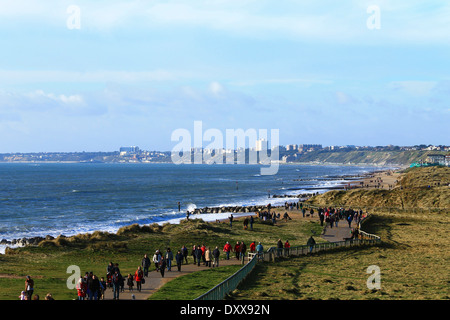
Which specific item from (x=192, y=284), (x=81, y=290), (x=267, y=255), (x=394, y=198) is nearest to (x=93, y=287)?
(x=81, y=290)

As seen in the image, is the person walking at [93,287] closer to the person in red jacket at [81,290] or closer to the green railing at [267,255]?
the person in red jacket at [81,290]

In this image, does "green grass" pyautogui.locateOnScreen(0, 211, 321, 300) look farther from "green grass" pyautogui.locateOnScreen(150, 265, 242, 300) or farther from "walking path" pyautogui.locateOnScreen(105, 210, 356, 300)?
"green grass" pyautogui.locateOnScreen(150, 265, 242, 300)

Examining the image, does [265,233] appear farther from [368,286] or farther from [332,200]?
[332,200]

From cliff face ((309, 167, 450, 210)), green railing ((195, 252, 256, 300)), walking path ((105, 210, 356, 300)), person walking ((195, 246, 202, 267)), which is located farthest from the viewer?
cliff face ((309, 167, 450, 210))

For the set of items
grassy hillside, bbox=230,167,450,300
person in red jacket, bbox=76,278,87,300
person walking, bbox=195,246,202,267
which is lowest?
grassy hillside, bbox=230,167,450,300

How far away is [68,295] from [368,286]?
12809 millimetres

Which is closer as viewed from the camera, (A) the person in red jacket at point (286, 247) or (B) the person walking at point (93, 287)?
(B) the person walking at point (93, 287)

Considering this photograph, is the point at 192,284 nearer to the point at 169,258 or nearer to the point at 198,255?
the point at 169,258

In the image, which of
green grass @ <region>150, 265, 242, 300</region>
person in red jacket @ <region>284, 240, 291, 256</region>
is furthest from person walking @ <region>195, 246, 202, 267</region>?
person in red jacket @ <region>284, 240, 291, 256</region>

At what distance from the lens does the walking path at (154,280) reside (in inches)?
699

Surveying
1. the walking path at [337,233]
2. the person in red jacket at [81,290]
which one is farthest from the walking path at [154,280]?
the walking path at [337,233]

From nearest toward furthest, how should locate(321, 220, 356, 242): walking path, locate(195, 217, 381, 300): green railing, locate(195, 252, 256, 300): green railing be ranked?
1. locate(195, 252, 256, 300): green railing
2. locate(195, 217, 381, 300): green railing
3. locate(321, 220, 356, 242): walking path

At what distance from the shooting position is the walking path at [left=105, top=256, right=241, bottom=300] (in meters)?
17.8
